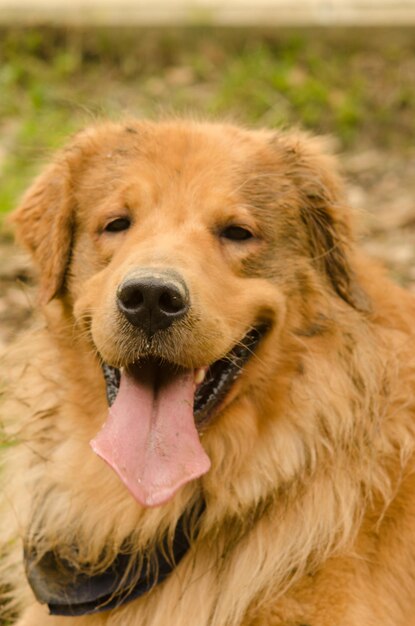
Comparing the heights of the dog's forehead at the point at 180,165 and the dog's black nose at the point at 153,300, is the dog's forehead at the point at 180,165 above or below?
above

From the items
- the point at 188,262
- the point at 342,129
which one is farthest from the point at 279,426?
the point at 342,129

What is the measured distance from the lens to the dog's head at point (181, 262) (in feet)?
12.0

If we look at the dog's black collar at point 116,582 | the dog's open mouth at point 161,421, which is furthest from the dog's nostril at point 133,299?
the dog's black collar at point 116,582

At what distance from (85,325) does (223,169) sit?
0.83 metres

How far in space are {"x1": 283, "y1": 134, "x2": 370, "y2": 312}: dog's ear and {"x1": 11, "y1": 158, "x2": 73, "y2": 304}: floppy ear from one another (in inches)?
37.5

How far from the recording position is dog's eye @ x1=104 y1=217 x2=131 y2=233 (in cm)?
411

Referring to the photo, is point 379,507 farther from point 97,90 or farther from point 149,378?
point 97,90

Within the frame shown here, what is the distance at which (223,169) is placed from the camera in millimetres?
4164

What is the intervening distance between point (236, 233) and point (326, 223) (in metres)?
0.43

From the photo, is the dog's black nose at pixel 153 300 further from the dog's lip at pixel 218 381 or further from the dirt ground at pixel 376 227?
the dirt ground at pixel 376 227

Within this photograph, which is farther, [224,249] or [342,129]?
[342,129]

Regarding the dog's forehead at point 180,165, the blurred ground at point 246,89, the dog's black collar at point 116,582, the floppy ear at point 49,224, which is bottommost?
the dog's black collar at point 116,582

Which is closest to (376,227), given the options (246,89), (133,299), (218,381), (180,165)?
(246,89)

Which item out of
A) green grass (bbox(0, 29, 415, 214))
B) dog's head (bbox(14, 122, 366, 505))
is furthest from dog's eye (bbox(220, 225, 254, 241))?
green grass (bbox(0, 29, 415, 214))
